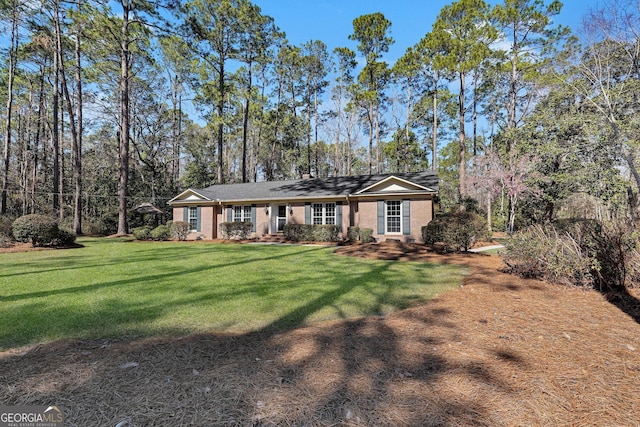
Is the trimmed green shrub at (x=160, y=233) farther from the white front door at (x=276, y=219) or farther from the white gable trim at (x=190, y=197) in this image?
the white front door at (x=276, y=219)

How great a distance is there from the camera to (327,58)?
28094mm

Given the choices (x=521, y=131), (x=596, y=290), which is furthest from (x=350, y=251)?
(x=521, y=131)

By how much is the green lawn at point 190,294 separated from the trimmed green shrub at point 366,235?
224 inches

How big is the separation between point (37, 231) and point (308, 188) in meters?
13.1

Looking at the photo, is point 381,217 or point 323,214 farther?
point 323,214

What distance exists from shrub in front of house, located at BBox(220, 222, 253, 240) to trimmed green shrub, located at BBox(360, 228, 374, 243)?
6.90 meters

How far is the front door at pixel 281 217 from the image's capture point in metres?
17.4

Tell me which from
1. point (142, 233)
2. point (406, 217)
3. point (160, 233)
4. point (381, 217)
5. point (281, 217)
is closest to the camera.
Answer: point (406, 217)

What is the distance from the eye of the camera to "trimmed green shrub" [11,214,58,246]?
1198cm

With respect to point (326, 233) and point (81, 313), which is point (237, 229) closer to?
point (326, 233)

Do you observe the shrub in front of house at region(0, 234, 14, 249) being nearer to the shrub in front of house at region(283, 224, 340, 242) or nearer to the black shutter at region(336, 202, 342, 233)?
the shrub in front of house at region(283, 224, 340, 242)

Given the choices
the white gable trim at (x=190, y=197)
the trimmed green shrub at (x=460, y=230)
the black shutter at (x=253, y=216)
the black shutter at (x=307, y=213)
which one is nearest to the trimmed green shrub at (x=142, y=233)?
the white gable trim at (x=190, y=197)

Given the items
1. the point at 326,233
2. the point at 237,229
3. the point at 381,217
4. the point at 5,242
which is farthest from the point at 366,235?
the point at 5,242

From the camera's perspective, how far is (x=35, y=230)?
11930 mm
